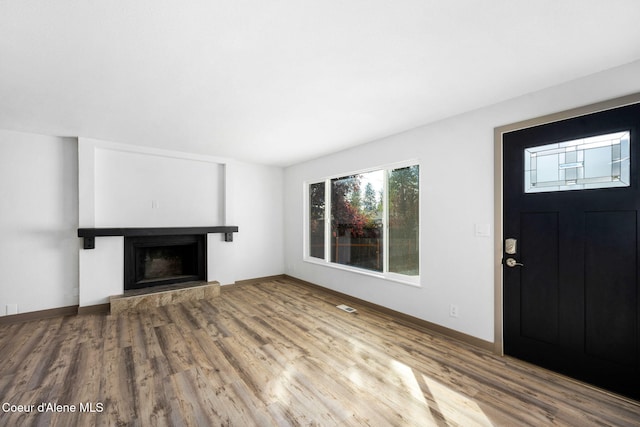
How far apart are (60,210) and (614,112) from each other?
6.23 meters

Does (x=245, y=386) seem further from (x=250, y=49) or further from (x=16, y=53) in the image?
(x=16, y=53)

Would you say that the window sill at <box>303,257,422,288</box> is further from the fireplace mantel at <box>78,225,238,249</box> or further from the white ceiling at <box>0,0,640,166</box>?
A: the white ceiling at <box>0,0,640,166</box>

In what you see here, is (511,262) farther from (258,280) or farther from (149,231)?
(149,231)

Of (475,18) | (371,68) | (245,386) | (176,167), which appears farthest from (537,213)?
(176,167)

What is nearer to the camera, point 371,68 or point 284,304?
point 371,68

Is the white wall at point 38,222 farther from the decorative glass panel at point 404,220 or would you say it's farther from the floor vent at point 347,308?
the decorative glass panel at point 404,220

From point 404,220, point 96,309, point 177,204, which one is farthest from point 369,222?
point 96,309

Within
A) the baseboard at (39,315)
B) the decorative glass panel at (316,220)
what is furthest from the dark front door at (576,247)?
the baseboard at (39,315)

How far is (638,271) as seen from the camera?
1923 millimetres

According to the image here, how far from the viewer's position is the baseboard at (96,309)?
372cm

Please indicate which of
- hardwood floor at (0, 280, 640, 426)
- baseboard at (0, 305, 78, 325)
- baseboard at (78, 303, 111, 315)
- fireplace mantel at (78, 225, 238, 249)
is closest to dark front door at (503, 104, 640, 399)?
hardwood floor at (0, 280, 640, 426)

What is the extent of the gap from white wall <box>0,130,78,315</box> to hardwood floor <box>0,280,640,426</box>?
470mm

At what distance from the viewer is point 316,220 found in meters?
5.21

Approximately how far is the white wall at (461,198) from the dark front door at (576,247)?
0.54 feet
